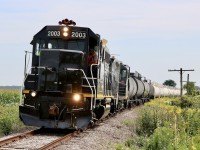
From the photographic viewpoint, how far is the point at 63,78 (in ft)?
47.4

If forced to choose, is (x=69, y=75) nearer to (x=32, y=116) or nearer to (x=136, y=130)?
(x=32, y=116)

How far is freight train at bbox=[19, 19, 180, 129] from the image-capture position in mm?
14055

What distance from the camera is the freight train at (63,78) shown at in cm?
1405

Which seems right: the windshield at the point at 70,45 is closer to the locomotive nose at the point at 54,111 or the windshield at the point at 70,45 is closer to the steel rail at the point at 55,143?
the locomotive nose at the point at 54,111

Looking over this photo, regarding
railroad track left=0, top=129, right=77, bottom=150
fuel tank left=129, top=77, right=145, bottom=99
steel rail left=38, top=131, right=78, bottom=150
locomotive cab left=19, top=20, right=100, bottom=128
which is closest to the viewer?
steel rail left=38, top=131, right=78, bottom=150

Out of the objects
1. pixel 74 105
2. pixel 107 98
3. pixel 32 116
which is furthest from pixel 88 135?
pixel 107 98

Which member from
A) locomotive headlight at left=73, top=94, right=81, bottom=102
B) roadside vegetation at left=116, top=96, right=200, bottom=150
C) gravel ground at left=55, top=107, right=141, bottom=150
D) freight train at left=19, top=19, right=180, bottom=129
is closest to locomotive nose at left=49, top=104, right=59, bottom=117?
freight train at left=19, top=19, right=180, bottom=129

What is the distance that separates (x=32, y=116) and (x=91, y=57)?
2.90 meters

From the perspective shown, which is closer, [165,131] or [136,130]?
[165,131]

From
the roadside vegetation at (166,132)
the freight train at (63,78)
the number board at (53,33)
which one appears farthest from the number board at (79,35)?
the roadside vegetation at (166,132)

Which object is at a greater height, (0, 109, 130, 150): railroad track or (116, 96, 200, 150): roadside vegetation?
(116, 96, 200, 150): roadside vegetation

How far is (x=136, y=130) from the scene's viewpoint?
1644 cm

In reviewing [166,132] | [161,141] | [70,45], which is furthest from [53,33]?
[161,141]

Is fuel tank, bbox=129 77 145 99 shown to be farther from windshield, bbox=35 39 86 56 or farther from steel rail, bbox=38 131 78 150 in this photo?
steel rail, bbox=38 131 78 150
